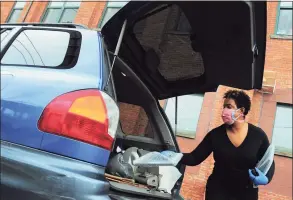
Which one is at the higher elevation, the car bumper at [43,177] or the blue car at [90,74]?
the blue car at [90,74]

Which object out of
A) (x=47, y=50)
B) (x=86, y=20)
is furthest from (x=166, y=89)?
(x=86, y=20)

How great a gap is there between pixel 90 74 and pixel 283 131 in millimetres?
8856

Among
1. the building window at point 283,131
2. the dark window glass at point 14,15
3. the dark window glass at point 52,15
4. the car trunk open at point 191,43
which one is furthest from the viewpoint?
the dark window glass at point 14,15

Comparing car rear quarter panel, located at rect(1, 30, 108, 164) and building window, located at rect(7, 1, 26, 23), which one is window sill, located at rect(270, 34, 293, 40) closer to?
car rear quarter panel, located at rect(1, 30, 108, 164)

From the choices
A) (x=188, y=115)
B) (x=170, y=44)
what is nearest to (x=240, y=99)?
(x=170, y=44)

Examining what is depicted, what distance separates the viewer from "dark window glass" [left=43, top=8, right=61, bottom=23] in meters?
14.5

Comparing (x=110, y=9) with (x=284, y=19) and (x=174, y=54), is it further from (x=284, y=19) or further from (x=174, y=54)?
(x=174, y=54)

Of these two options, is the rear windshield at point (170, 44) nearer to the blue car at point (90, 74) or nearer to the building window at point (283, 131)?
the blue car at point (90, 74)

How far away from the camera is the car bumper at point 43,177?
5.41ft

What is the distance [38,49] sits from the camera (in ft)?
6.85

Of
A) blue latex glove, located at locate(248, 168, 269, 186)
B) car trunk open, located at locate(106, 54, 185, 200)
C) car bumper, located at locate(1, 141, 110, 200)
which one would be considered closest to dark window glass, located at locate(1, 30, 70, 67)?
car bumper, located at locate(1, 141, 110, 200)

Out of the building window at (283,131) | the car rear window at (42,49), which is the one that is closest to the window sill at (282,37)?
the building window at (283,131)

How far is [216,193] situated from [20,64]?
2048 mm

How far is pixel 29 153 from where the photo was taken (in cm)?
171
